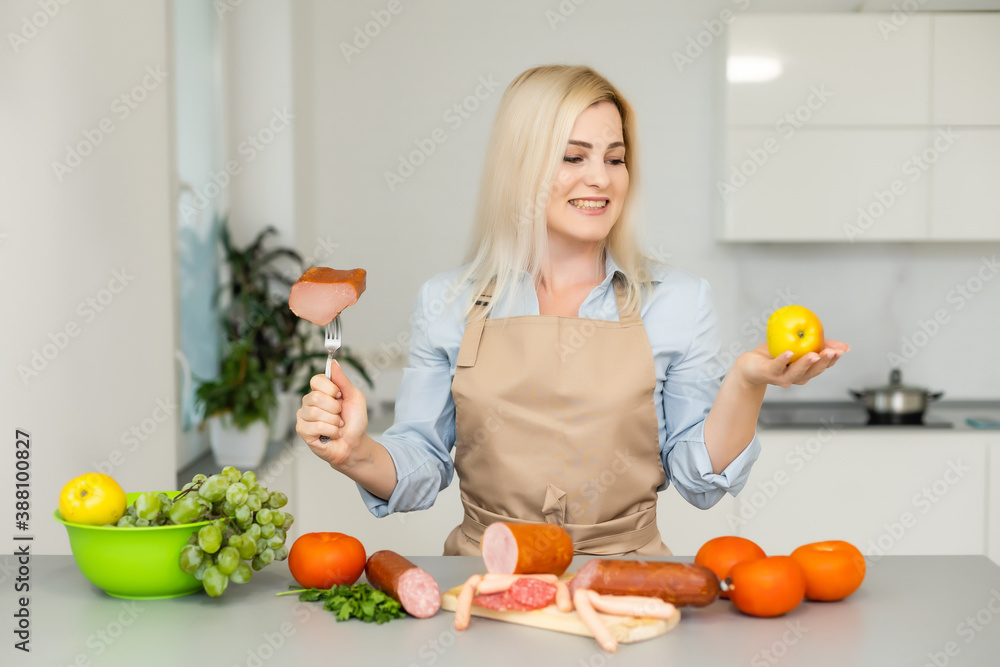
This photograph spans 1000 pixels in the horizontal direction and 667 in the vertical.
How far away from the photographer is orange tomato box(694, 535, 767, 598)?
1142mm

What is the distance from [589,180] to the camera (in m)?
1.65

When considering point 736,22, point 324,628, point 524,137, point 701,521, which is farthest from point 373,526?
point 736,22

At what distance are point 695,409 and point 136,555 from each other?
98 cm

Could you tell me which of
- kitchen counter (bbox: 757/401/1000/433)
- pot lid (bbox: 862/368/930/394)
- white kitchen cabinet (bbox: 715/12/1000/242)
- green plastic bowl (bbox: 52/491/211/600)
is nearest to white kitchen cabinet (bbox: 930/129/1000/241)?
white kitchen cabinet (bbox: 715/12/1000/242)

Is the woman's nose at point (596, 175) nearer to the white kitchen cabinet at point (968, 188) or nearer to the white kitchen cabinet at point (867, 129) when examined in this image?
the white kitchen cabinet at point (867, 129)

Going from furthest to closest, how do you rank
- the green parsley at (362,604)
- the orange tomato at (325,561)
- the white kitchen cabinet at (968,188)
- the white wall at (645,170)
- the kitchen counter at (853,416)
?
the white wall at (645,170) < the white kitchen cabinet at (968,188) < the kitchen counter at (853,416) < the orange tomato at (325,561) < the green parsley at (362,604)

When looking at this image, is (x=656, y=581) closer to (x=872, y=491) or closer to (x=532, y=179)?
(x=532, y=179)

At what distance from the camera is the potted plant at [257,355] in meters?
2.91

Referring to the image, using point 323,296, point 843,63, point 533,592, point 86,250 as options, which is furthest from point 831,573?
point 843,63

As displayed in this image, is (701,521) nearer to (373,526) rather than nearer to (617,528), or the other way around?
(373,526)

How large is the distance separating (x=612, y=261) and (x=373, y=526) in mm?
1562

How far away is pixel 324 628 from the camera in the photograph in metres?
1.05

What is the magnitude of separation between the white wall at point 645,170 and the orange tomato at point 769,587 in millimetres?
2648

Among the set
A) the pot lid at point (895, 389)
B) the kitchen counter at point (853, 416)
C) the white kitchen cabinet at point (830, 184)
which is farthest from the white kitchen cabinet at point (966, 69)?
the kitchen counter at point (853, 416)
